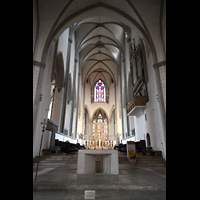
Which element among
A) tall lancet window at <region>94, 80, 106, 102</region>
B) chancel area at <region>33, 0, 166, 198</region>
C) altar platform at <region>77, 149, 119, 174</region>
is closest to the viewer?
altar platform at <region>77, 149, 119, 174</region>

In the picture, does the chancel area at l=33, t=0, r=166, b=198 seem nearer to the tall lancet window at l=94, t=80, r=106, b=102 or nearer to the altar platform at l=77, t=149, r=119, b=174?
the altar platform at l=77, t=149, r=119, b=174

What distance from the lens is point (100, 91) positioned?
28.2m

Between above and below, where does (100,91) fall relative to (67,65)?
above

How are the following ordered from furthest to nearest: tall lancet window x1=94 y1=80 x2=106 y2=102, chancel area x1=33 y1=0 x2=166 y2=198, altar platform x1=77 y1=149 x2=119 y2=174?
tall lancet window x1=94 y1=80 x2=106 y2=102
chancel area x1=33 y1=0 x2=166 y2=198
altar platform x1=77 y1=149 x2=119 y2=174

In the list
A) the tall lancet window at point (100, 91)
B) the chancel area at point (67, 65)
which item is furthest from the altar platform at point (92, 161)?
the tall lancet window at point (100, 91)

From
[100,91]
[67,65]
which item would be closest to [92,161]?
[67,65]

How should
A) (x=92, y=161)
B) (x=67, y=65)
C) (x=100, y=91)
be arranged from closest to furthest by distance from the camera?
(x=92, y=161) → (x=67, y=65) → (x=100, y=91)

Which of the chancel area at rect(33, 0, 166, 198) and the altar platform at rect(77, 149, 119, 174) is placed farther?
the chancel area at rect(33, 0, 166, 198)

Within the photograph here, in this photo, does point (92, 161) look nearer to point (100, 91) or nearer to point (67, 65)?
point (67, 65)

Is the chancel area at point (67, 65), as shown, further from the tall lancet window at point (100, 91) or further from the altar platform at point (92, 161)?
the tall lancet window at point (100, 91)

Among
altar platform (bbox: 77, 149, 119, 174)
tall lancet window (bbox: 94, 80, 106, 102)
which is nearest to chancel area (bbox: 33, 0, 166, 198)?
altar platform (bbox: 77, 149, 119, 174)

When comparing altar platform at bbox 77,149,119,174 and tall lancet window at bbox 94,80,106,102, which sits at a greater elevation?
tall lancet window at bbox 94,80,106,102

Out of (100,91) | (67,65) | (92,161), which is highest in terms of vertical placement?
(100,91)

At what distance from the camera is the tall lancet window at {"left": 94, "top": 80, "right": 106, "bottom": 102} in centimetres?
2784
